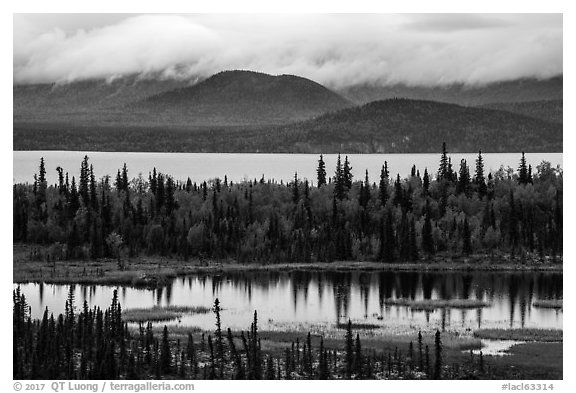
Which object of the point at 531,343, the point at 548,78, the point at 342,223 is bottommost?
the point at 531,343

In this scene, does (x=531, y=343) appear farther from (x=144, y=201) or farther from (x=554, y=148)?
(x=554, y=148)

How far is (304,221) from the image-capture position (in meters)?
115

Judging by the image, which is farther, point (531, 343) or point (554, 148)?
point (554, 148)

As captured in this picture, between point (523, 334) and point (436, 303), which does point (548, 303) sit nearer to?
point (436, 303)

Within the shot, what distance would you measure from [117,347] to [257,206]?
61095 millimetres

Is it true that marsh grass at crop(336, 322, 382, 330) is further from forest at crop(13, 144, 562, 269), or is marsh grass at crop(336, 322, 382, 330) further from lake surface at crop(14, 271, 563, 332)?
forest at crop(13, 144, 562, 269)

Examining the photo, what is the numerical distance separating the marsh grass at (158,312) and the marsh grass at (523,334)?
18.9 metres

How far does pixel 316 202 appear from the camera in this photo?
121875 millimetres

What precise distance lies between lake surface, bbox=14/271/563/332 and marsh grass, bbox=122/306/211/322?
1.27 m

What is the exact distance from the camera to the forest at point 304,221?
104 m

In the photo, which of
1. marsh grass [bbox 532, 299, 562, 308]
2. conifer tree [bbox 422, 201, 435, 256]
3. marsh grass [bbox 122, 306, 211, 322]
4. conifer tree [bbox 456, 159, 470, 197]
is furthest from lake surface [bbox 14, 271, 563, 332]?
conifer tree [bbox 456, 159, 470, 197]

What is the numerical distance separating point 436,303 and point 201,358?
25.7m

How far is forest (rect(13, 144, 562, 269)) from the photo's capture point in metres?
104

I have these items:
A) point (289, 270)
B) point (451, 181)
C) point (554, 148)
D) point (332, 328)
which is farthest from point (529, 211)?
point (554, 148)
